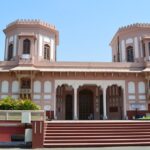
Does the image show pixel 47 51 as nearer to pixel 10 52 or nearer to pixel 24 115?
pixel 10 52

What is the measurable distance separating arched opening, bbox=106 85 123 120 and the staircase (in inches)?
485

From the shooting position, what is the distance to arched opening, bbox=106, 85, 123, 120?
2961 cm

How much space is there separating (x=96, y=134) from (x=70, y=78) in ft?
42.8

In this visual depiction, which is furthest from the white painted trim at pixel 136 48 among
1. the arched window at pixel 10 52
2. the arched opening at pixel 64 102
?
the arched window at pixel 10 52

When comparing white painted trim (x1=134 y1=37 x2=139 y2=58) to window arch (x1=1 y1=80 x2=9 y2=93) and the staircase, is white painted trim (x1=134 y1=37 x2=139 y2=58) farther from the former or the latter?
the staircase

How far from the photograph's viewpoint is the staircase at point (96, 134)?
14688 millimetres

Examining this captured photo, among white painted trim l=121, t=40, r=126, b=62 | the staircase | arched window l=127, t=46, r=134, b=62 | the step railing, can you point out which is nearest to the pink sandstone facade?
arched window l=127, t=46, r=134, b=62

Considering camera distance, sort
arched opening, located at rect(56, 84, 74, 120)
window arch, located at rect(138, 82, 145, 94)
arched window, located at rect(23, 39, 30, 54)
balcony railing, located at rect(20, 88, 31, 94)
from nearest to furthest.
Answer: balcony railing, located at rect(20, 88, 31, 94), window arch, located at rect(138, 82, 145, 94), arched opening, located at rect(56, 84, 74, 120), arched window, located at rect(23, 39, 30, 54)

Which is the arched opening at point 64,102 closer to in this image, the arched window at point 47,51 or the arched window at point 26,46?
the arched window at point 47,51

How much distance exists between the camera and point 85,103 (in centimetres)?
3056

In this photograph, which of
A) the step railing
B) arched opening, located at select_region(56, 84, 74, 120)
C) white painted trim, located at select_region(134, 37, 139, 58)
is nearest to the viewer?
the step railing

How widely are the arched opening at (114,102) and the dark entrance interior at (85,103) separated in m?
1.81

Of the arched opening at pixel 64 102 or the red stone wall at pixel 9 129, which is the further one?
the arched opening at pixel 64 102

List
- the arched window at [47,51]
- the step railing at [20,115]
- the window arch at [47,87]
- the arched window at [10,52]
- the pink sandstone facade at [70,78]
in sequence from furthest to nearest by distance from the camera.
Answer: the arched window at [47,51] → the arched window at [10,52] → the window arch at [47,87] → the pink sandstone facade at [70,78] → the step railing at [20,115]
